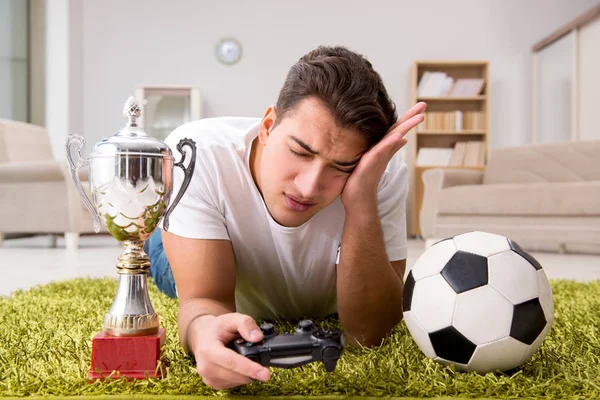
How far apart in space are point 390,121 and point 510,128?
5672 mm

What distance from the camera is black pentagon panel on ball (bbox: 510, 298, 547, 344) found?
940 mm

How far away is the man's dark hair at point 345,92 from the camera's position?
39.7 inches

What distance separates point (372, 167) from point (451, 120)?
5.18 meters

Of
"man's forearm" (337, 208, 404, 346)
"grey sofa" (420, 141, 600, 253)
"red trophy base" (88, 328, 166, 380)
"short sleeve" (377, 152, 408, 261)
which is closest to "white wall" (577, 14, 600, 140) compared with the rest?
"grey sofa" (420, 141, 600, 253)

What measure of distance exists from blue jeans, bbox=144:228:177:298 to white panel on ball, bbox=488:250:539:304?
1068 millimetres

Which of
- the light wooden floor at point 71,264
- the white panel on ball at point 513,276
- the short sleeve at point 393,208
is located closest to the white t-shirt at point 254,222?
the short sleeve at point 393,208

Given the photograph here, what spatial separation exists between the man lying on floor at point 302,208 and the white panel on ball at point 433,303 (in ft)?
0.52

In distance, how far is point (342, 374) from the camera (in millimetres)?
958

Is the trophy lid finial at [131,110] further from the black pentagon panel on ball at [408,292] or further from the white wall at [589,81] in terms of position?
the white wall at [589,81]

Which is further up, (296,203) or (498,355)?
(296,203)

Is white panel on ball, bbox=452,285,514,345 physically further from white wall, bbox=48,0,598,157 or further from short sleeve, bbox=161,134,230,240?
white wall, bbox=48,0,598,157

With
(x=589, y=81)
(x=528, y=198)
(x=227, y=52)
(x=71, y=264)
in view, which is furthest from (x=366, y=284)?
(x=227, y=52)

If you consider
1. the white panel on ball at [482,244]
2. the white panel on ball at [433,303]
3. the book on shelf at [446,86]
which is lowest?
the white panel on ball at [433,303]

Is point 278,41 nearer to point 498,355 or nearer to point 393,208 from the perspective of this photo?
point 393,208
